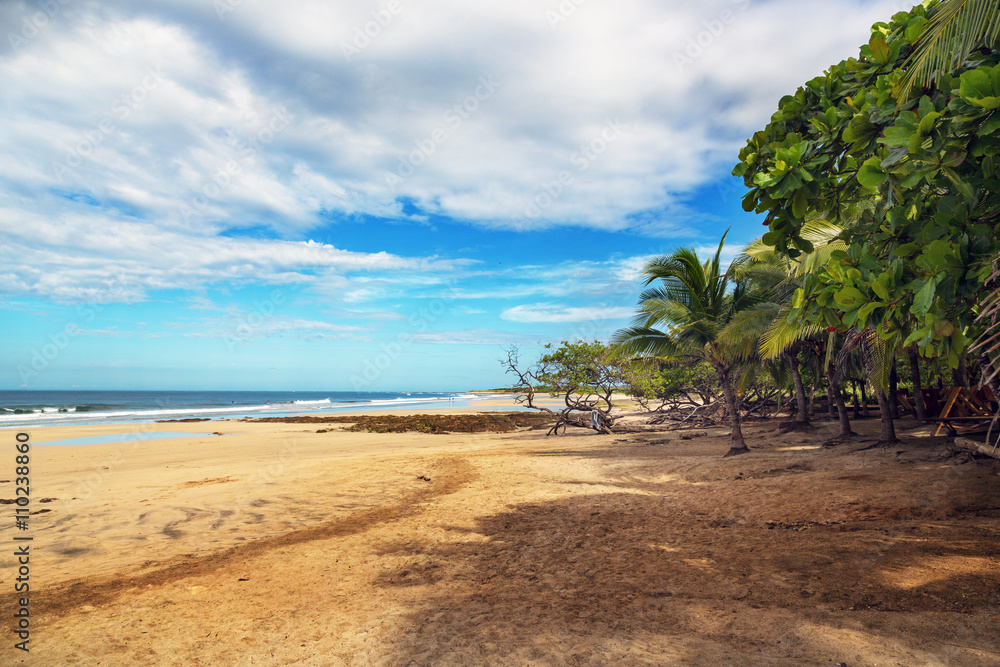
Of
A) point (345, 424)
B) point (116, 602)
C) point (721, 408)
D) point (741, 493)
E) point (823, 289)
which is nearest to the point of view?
point (823, 289)

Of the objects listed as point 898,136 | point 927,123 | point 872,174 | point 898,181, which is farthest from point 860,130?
point 927,123

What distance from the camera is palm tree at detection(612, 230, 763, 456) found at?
1144cm

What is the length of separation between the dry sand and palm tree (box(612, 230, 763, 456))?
2.96 meters

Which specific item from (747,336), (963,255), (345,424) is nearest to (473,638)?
(963,255)

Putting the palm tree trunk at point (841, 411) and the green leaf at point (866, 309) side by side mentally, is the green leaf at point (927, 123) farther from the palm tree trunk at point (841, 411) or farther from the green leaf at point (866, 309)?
the palm tree trunk at point (841, 411)

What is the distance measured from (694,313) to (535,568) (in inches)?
337

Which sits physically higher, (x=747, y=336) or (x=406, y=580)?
(x=747, y=336)

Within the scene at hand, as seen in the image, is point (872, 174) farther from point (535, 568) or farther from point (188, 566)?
point (188, 566)

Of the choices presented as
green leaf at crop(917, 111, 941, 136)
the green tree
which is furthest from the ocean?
green leaf at crop(917, 111, 941, 136)

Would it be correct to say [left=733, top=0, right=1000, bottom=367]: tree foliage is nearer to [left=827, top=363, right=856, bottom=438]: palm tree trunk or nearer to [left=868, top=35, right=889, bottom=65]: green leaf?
[left=868, top=35, right=889, bottom=65]: green leaf

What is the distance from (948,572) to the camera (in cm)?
379

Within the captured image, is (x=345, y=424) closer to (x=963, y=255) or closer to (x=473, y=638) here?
(x=473, y=638)

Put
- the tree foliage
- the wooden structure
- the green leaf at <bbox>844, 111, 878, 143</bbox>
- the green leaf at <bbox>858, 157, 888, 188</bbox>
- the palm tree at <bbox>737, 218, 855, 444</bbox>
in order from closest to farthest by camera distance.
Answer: the tree foliage, the green leaf at <bbox>858, 157, 888, 188</bbox>, the green leaf at <bbox>844, 111, 878, 143</bbox>, the wooden structure, the palm tree at <bbox>737, 218, 855, 444</bbox>

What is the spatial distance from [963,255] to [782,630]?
99.2 inches
